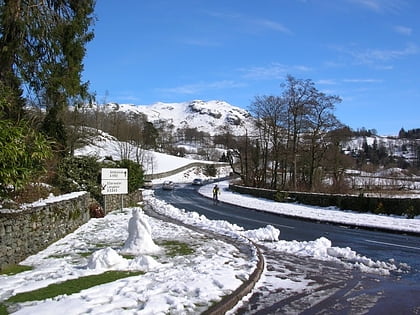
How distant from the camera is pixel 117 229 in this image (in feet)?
52.6

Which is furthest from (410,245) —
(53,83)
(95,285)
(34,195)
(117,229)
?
(53,83)

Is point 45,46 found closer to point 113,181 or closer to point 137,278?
point 113,181

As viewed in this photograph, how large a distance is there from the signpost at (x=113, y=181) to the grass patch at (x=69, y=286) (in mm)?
13245

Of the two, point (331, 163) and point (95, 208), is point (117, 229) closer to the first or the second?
point (95, 208)

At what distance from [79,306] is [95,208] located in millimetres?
15017

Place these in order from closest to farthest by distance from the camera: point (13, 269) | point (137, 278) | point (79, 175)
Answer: point (137, 278) < point (13, 269) < point (79, 175)

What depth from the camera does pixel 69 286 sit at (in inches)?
302

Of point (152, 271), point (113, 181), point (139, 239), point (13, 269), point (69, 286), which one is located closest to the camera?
point (69, 286)

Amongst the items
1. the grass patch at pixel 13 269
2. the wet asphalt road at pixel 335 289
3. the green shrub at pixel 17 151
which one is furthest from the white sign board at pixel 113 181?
the grass patch at pixel 13 269

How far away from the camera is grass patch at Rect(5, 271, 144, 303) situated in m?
6.95

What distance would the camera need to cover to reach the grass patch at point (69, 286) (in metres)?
6.95

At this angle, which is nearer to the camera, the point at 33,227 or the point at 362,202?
the point at 33,227

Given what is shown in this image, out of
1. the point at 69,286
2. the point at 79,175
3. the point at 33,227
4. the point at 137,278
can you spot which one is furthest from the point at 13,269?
the point at 79,175

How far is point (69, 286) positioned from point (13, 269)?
2383 millimetres
